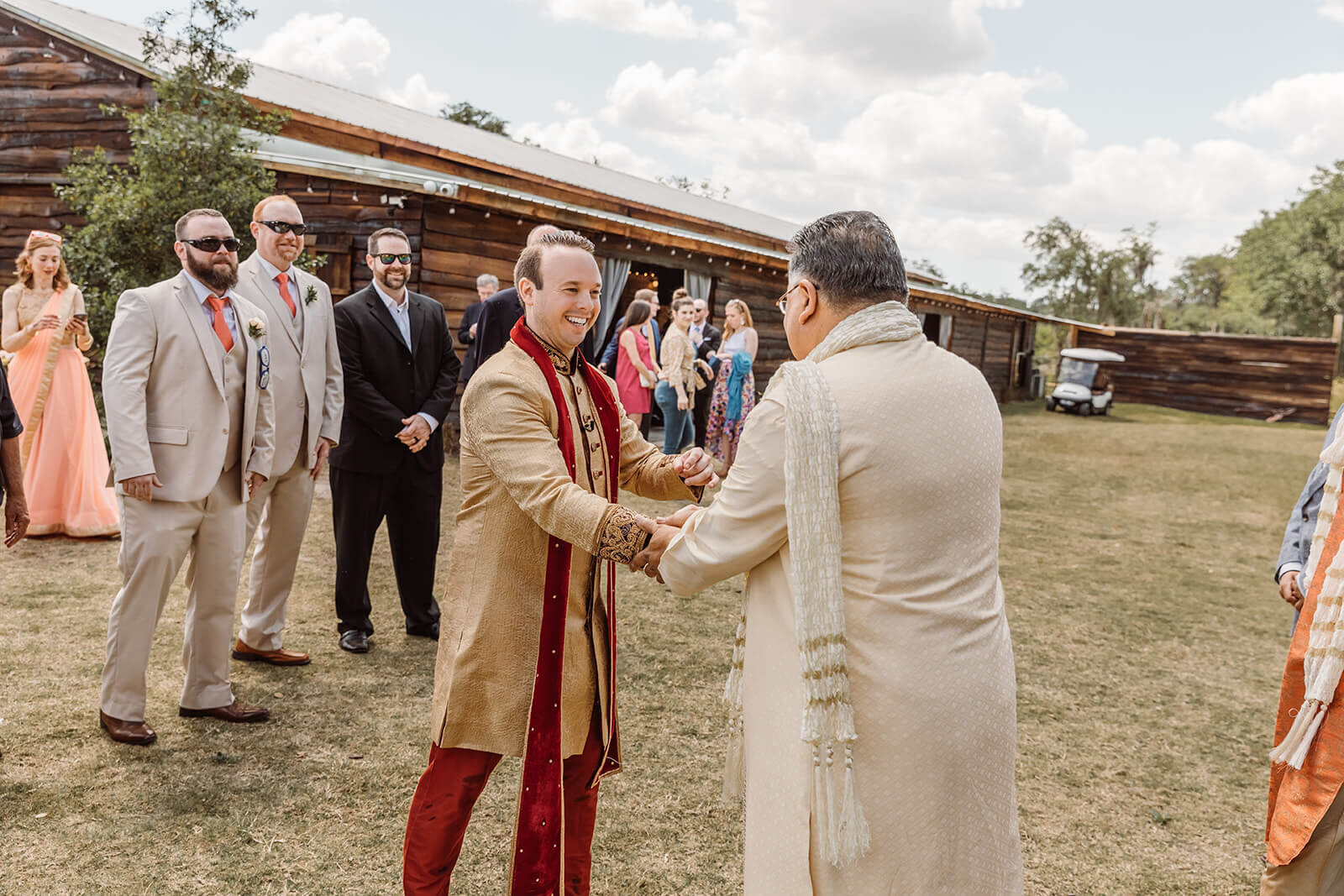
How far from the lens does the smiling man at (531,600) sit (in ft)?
8.41

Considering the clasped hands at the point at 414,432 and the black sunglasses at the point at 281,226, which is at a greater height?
the black sunglasses at the point at 281,226

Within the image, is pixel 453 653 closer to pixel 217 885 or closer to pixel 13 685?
pixel 217 885

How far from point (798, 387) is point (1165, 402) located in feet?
112

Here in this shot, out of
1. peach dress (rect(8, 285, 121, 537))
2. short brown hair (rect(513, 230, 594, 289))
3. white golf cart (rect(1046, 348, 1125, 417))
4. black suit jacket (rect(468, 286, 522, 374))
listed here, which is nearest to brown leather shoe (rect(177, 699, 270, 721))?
black suit jacket (rect(468, 286, 522, 374))

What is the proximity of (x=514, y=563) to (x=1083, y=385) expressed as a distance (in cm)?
2819

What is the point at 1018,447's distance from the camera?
→ 1720 cm

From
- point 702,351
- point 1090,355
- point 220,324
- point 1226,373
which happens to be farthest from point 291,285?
point 1226,373

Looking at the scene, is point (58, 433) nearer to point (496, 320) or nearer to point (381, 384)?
point (381, 384)

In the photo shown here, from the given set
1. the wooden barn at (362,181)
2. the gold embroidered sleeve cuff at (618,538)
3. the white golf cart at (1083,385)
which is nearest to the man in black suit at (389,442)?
Result: the gold embroidered sleeve cuff at (618,538)

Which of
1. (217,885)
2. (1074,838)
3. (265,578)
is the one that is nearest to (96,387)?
(265,578)

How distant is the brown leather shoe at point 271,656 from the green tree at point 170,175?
6086 millimetres

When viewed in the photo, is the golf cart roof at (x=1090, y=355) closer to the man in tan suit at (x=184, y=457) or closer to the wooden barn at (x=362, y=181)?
the wooden barn at (x=362, y=181)

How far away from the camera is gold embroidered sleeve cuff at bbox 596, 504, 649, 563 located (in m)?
2.47

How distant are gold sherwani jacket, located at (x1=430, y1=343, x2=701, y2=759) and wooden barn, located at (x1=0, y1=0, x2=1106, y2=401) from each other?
8.25 m
